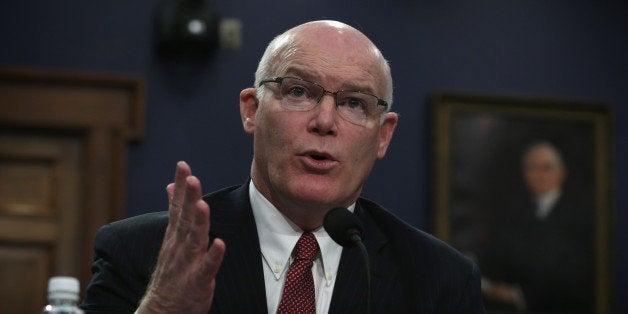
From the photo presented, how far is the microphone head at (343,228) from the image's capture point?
1989 mm

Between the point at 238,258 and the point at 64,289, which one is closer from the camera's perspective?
the point at 64,289

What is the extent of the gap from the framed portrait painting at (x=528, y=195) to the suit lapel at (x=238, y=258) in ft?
11.1

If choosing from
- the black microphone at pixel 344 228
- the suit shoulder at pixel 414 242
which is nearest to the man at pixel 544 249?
the suit shoulder at pixel 414 242

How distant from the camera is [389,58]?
226 inches

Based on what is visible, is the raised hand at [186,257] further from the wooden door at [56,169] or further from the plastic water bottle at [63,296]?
the wooden door at [56,169]

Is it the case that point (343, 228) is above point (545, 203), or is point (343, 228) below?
above

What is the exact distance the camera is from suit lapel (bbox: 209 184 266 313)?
2.26 meters

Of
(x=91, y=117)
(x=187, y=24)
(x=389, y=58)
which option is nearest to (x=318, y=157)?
(x=187, y=24)

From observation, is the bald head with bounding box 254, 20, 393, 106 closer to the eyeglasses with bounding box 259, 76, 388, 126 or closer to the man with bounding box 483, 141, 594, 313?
the eyeglasses with bounding box 259, 76, 388, 126

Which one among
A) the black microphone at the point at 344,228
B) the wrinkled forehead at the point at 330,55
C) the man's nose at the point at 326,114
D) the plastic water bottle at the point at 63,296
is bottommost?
the plastic water bottle at the point at 63,296

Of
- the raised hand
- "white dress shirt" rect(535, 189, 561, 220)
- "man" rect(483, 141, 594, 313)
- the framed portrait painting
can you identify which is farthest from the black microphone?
"white dress shirt" rect(535, 189, 561, 220)

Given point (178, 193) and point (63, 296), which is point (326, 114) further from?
point (63, 296)

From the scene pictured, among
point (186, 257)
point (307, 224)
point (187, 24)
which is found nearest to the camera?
point (186, 257)

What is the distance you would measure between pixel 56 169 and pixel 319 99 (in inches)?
130
